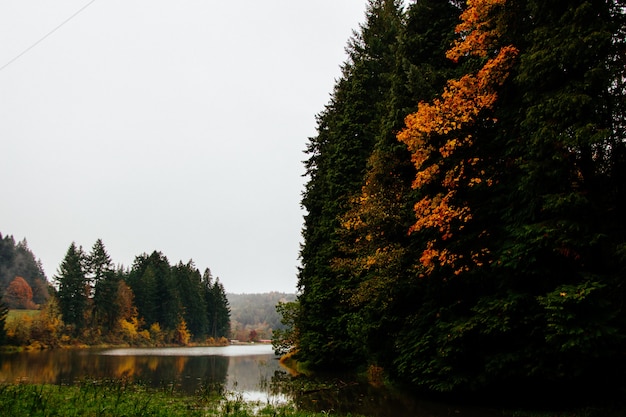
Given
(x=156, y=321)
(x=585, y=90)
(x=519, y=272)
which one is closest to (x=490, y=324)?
(x=519, y=272)

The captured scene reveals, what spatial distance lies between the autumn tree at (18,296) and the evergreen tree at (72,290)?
136 ft

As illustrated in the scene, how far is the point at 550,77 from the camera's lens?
9.95 m

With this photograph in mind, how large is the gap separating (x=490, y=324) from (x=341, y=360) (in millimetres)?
13576

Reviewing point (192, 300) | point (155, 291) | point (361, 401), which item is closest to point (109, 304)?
point (155, 291)

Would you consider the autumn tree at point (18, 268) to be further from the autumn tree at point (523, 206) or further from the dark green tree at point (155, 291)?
the autumn tree at point (523, 206)

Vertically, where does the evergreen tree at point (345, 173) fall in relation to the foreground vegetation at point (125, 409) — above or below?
above

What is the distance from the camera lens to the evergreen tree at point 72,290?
73.1 metres

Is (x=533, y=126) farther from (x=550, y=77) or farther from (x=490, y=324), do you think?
(x=490, y=324)

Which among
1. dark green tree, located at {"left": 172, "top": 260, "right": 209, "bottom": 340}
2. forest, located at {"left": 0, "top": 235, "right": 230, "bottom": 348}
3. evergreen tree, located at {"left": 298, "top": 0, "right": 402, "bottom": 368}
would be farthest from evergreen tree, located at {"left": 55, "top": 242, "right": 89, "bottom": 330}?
evergreen tree, located at {"left": 298, "top": 0, "right": 402, "bottom": 368}

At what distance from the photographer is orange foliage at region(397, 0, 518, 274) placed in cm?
1173

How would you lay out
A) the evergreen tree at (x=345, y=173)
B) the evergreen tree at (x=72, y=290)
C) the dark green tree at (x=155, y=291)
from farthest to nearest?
the dark green tree at (x=155, y=291) → the evergreen tree at (x=72, y=290) → the evergreen tree at (x=345, y=173)

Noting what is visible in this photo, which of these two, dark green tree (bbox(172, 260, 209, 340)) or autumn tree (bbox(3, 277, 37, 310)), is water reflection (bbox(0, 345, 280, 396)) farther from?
autumn tree (bbox(3, 277, 37, 310))

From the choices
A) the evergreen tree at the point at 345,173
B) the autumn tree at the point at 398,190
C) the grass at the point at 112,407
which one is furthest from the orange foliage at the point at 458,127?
the evergreen tree at the point at 345,173

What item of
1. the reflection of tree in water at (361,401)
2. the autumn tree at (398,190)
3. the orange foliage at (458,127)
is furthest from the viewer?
the autumn tree at (398,190)
